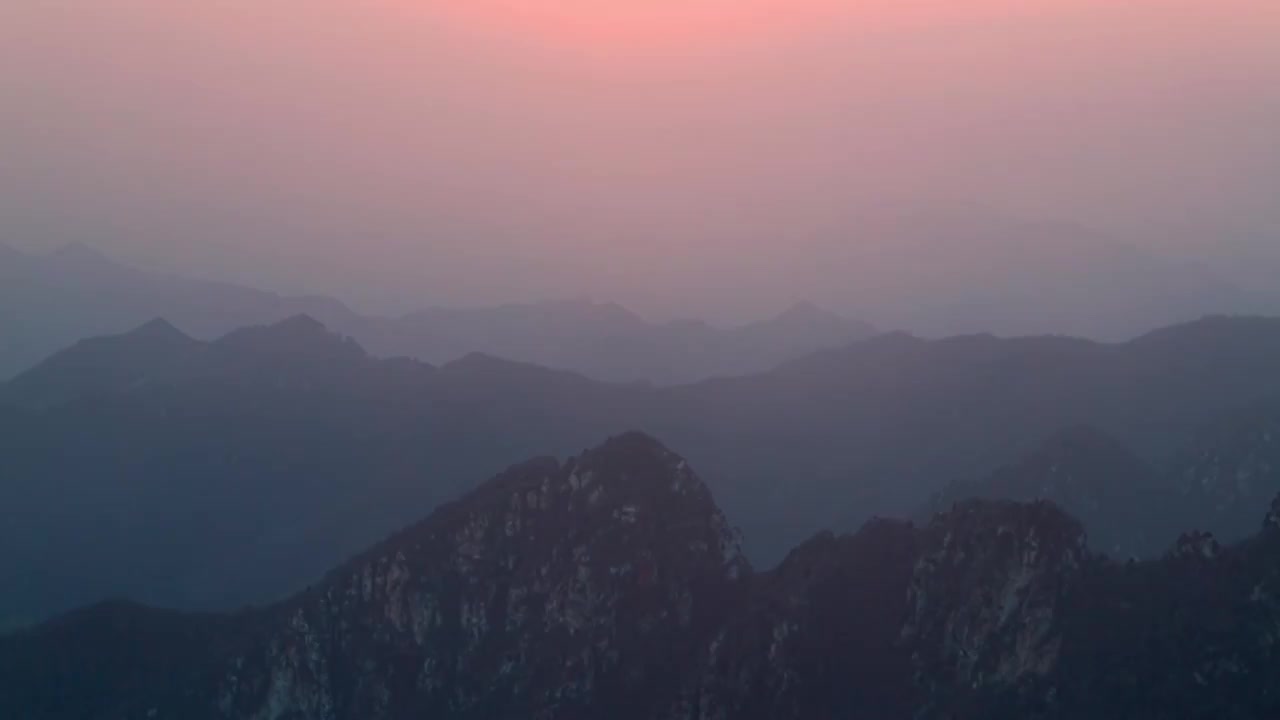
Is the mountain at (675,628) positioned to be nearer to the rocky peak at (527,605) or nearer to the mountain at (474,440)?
the rocky peak at (527,605)

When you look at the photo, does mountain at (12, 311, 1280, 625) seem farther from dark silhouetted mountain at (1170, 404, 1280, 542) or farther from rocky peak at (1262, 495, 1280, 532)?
rocky peak at (1262, 495, 1280, 532)

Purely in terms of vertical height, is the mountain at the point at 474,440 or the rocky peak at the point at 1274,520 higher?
the rocky peak at the point at 1274,520

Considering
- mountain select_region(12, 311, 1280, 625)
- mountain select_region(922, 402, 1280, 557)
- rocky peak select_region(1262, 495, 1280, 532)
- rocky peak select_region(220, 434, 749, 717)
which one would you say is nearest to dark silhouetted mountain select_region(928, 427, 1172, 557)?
mountain select_region(922, 402, 1280, 557)

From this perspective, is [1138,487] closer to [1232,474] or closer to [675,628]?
[1232,474]

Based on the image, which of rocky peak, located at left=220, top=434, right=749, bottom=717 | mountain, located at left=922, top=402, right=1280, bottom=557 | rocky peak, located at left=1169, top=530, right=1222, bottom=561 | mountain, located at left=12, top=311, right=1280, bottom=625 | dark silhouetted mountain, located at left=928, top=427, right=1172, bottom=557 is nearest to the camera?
rocky peak, located at left=1169, top=530, right=1222, bottom=561

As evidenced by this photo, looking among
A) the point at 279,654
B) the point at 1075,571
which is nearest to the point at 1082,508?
the point at 1075,571

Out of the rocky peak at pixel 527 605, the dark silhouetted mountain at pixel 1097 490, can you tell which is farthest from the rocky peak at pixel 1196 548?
the dark silhouetted mountain at pixel 1097 490

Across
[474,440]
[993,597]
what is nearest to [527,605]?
[993,597]
